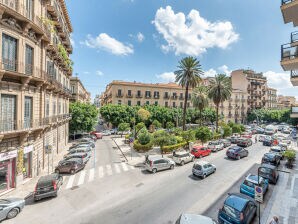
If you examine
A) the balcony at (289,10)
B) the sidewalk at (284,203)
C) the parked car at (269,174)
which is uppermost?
the balcony at (289,10)

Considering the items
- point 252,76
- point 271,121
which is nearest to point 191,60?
point 252,76

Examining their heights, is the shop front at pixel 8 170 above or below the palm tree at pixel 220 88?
below

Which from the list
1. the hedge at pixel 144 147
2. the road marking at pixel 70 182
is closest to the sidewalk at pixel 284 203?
the road marking at pixel 70 182

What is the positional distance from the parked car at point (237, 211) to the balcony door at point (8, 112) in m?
16.9

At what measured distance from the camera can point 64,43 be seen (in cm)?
3062

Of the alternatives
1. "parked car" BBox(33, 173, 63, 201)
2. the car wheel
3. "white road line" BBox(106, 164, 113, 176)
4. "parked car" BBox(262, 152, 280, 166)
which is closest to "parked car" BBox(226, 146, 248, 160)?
"parked car" BBox(262, 152, 280, 166)

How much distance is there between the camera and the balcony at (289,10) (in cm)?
1043

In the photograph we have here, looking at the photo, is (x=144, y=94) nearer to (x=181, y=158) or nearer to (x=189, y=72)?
(x=189, y=72)

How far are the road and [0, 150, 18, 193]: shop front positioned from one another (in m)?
4.03

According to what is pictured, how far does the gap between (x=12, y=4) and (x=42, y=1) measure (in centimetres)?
598

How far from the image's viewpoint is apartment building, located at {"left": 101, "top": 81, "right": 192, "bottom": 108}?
183 feet

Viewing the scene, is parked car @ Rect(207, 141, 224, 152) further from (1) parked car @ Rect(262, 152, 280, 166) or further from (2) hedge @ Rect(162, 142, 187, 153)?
(1) parked car @ Rect(262, 152, 280, 166)

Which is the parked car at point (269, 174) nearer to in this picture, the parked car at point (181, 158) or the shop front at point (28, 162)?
the parked car at point (181, 158)

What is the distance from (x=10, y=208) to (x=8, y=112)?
24.5ft
